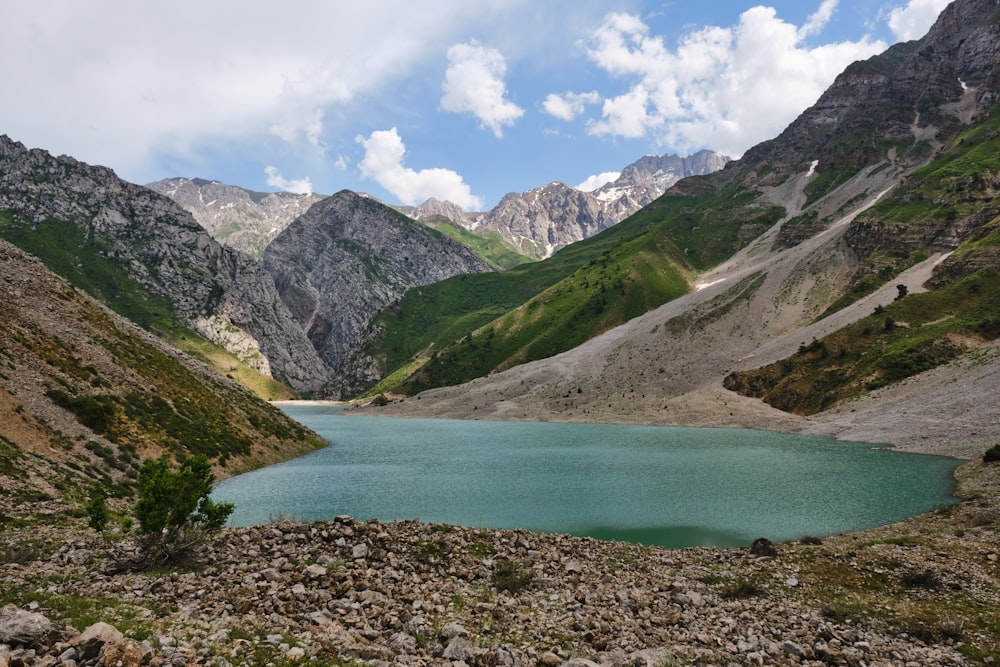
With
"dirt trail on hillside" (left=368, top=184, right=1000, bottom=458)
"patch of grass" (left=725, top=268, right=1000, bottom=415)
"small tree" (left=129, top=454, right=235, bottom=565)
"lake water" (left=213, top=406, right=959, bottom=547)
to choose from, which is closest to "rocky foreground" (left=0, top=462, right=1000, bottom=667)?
"small tree" (left=129, top=454, right=235, bottom=565)

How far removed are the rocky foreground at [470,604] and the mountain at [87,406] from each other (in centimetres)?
1484

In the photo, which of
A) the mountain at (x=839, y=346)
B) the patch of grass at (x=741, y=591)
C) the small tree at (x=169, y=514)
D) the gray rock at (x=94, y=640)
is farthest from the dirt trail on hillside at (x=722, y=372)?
the gray rock at (x=94, y=640)

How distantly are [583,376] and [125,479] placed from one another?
136 meters

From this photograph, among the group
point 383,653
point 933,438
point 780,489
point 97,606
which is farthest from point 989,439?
point 97,606

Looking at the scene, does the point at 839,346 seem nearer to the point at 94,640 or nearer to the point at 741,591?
the point at 741,591

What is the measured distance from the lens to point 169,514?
21734mm

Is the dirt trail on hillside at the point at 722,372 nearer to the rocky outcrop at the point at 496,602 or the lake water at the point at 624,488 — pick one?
the lake water at the point at 624,488

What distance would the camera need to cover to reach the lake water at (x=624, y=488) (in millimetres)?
41875

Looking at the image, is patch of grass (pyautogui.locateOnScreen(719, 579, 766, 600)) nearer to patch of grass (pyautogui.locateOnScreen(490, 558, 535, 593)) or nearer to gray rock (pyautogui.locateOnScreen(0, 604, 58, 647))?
patch of grass (pyautogui.locateOnScreen(490, 558, 535, 593))

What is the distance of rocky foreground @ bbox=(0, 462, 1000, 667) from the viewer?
1352 centimetres

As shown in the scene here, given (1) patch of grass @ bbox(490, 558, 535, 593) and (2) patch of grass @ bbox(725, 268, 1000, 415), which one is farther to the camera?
(2) patch of grass @ bbox(725, 268, 1000, 415)

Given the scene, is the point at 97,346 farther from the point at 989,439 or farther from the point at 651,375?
the point at 651,375

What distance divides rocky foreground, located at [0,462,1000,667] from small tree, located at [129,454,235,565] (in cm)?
97

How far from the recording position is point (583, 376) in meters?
167
